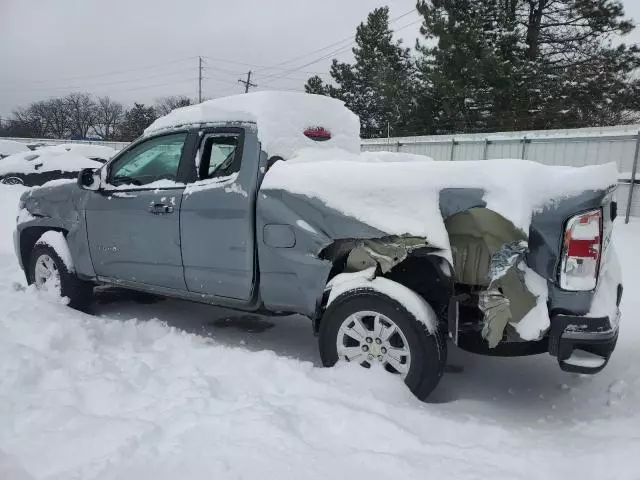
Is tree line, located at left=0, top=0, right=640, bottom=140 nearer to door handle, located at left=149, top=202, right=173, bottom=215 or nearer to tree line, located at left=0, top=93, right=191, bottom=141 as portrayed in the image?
door handle, located at left=149, top=202, right=173, bottom=215

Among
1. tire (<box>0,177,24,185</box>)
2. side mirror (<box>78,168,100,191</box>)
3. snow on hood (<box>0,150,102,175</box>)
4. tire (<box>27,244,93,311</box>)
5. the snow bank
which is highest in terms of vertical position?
side mirror (<box>78,168,100,191</box>)

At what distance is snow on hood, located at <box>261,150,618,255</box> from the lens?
9.64ft

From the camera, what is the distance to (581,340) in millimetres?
2895

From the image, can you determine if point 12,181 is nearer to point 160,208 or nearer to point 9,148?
point 9,148

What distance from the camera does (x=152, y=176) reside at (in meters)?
4.54

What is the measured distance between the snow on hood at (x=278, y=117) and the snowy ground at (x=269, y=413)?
5.44 feet

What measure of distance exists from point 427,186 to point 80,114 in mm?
84709

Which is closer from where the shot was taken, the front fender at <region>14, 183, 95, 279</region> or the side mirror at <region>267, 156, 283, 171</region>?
the side mirror at <region>267, 156, 283, 171</region>

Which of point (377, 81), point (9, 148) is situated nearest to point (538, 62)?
point (377, 81)

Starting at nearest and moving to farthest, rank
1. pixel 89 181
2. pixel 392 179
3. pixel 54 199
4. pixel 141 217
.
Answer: pixel 392 179 < pixel 141 217 < pixel 89 181 < pixel 54 199

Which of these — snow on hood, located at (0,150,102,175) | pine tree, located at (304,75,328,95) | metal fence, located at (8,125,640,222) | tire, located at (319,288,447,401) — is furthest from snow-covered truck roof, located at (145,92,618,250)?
pine tree, located at (304,75,328,95)

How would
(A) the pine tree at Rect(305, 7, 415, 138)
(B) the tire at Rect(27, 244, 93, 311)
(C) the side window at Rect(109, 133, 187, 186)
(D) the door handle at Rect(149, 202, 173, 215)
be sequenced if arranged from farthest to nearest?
(A) the pine tree at Rect(305, 7, 415, 138)
(B) the tire at Rect(27, 244, 93, 311)
(C) the side window at Rect(109, 133, 187, 186)
(D) the door handle at Rect(149, 202, 173, 215)

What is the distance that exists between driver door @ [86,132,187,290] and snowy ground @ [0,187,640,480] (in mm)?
484

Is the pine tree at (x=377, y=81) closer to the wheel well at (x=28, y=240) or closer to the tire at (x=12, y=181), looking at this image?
the tire at (x=12, y=181)
